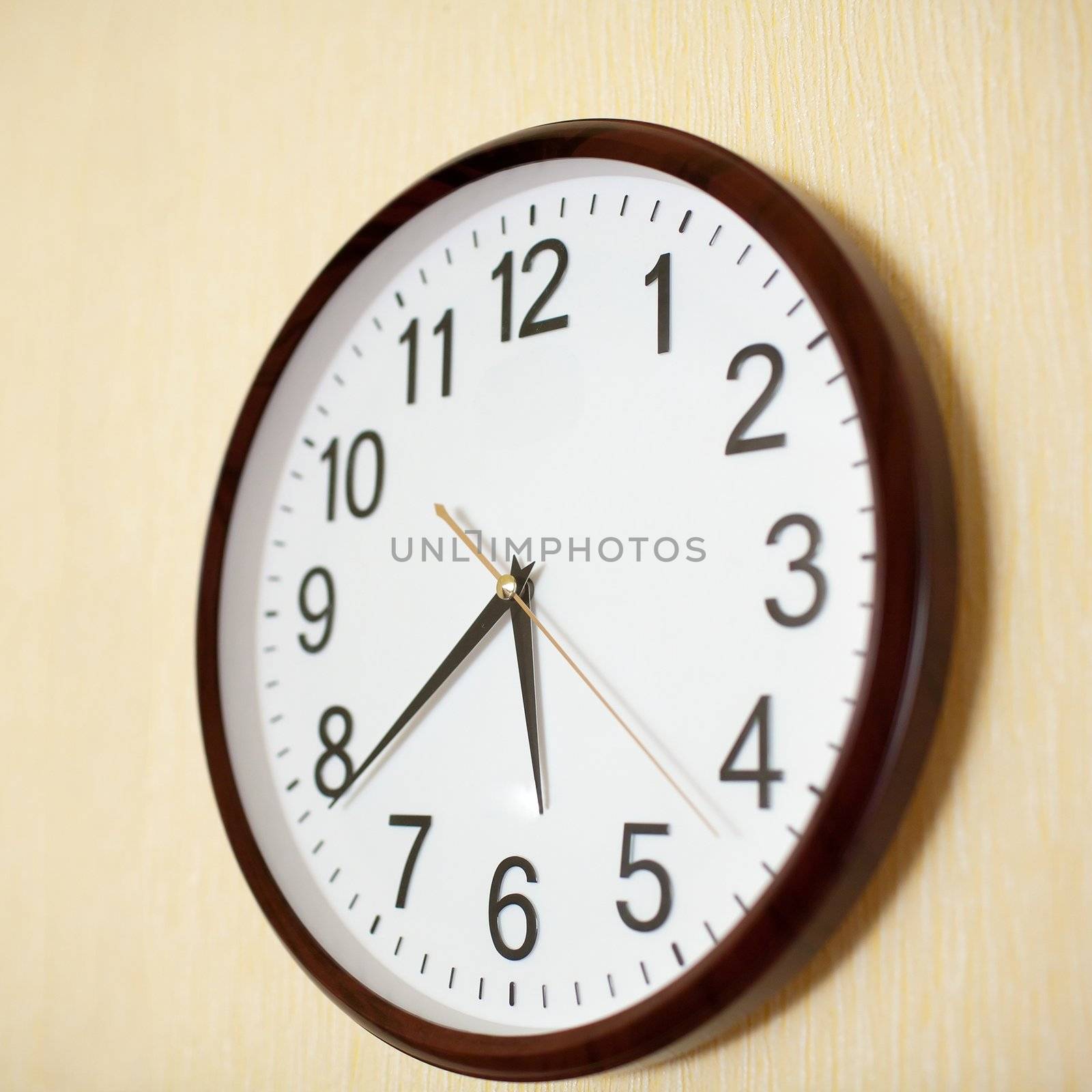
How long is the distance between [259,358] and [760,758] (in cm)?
65

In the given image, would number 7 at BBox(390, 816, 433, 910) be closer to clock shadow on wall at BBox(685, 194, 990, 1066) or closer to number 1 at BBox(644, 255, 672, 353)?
clock shadow on wall at BBox(685, 194, 990, 1066)

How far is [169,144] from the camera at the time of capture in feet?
3.66

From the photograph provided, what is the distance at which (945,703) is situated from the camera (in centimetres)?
60

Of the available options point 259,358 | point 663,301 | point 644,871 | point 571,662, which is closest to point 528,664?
point 571,662

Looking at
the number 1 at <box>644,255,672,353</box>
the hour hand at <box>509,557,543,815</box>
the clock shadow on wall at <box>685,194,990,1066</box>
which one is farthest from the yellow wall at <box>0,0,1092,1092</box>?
the hour hand at <box>509,557,543,815</box>

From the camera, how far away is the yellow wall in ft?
1.91

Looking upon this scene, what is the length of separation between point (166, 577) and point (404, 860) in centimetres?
43

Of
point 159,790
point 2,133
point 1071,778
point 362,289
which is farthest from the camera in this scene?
point 2,133

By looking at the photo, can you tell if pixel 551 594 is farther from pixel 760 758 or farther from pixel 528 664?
pixel 760 758

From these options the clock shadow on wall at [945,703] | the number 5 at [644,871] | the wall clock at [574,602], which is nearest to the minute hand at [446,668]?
the wall clock at [574,602]

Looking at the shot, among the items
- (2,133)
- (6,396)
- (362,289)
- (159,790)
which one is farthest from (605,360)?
(2,133)

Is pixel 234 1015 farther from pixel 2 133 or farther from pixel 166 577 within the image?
pixel 2 133

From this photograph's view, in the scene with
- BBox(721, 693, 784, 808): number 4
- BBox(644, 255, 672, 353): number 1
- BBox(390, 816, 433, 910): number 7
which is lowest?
BBox(390, 816, 433, 910): number 7

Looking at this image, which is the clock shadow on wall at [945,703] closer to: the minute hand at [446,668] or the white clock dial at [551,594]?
the white clock dial at [551,594]
